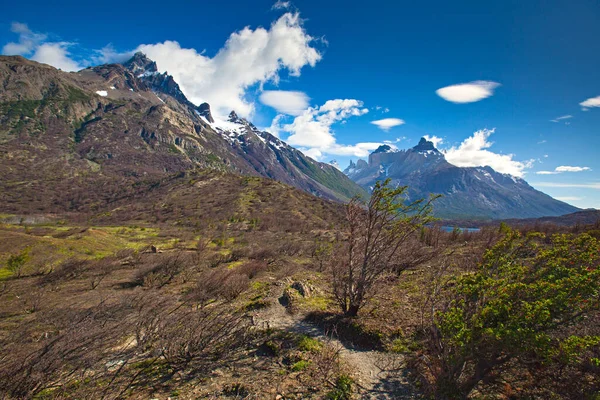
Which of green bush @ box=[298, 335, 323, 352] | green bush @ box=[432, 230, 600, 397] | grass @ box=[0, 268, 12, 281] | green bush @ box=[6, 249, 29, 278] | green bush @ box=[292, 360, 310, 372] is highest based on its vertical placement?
green bush @ box=[432, 230, 600, 397]

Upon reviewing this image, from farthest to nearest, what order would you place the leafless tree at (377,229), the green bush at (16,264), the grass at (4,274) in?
the green bush at (16,264), the grass at (4,274), the leafless tree at (377,229)

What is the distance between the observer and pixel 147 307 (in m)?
16.9

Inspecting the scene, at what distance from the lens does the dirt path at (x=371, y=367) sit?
8.24 m

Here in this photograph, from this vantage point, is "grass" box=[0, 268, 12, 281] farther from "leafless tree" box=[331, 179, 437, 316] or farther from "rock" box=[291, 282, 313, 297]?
"leafless tree" box=[331, 179, 437, 316]

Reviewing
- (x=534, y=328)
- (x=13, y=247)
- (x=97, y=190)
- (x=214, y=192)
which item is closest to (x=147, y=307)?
(x=534, y=328)

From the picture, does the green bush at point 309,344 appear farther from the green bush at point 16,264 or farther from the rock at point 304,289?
the green bush at point 16,264

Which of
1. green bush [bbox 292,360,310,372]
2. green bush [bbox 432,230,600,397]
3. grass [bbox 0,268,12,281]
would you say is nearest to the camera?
green bush [bbox 432,230,600,397]

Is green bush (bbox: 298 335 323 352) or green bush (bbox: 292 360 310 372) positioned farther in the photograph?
green bush (bbox: 298 335 323 352)

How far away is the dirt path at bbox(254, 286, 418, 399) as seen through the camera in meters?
8.24

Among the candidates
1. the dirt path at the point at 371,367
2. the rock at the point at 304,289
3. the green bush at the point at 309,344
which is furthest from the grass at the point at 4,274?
the green bush at the point at 309,344

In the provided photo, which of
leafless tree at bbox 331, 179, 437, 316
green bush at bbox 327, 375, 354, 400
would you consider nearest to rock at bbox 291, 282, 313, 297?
leafless tree at bbox 331, 179, 437, 316

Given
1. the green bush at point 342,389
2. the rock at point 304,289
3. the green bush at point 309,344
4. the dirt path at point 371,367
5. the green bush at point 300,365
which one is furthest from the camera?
the rock at point 304,289

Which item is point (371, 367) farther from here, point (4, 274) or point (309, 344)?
point (4, 274)

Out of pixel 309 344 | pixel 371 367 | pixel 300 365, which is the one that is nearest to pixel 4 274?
pixel 309 344
